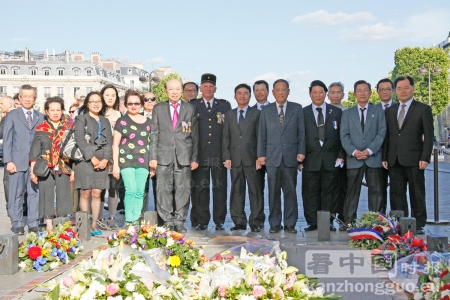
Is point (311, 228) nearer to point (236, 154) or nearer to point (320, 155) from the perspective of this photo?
point (320, 155)

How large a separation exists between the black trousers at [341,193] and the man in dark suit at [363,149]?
358 millimetres

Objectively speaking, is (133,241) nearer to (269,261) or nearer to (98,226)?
(269,261)

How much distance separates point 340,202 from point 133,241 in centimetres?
441

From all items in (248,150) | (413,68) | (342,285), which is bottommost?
(342,285)

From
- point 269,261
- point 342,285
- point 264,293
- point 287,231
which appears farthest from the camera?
→ point 287,231

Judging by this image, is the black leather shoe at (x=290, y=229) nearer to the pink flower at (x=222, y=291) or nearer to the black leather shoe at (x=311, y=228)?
the black leather shoe at (x=311, y=228)

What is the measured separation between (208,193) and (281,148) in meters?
1.40

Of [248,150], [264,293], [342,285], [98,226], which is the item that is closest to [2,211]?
[98,226]

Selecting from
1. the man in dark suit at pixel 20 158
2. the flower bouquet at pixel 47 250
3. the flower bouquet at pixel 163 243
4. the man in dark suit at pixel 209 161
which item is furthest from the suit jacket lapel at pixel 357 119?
the man in dark suit at pixel 20 158

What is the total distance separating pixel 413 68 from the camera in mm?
67625

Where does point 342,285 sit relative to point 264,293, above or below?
below

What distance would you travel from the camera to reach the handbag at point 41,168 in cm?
970

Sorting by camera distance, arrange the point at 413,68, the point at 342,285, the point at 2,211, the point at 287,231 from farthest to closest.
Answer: the point at 413,68 → the point at 2,211 → the point at 287,231 → the point at 342,285

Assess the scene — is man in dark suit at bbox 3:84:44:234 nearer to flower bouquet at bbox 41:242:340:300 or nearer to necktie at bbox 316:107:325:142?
necktie at bbox 316:107:325:142
